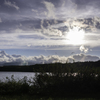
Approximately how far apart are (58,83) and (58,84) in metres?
0.08

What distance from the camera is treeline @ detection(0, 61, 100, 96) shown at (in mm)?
11102

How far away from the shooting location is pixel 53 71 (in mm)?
11555

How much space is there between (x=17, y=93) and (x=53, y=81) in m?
3.11

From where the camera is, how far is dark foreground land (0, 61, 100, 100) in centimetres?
1098

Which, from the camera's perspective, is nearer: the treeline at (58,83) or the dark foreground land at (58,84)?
the dark foreground land at (58,84)

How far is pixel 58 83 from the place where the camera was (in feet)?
36.5

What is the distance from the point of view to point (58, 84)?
11.1 metres

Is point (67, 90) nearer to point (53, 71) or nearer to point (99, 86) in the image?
point (53, 71)

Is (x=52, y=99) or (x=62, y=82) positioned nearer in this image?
(x=52, y=99)

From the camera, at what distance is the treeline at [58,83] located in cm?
1110

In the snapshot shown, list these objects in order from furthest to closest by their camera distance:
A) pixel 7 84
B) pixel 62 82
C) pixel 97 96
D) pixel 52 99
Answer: pixel 7 84, pixel 62 82, pixel 97 96, pixel 52 99

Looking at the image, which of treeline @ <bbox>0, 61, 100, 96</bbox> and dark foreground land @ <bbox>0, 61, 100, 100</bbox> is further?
treeline @ <bbox>0, 61, 100, 96</bbox>

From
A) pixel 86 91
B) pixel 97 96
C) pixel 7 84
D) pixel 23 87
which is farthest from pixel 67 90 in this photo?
pixel 7 84

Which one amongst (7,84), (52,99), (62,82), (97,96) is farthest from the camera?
(7,84)
